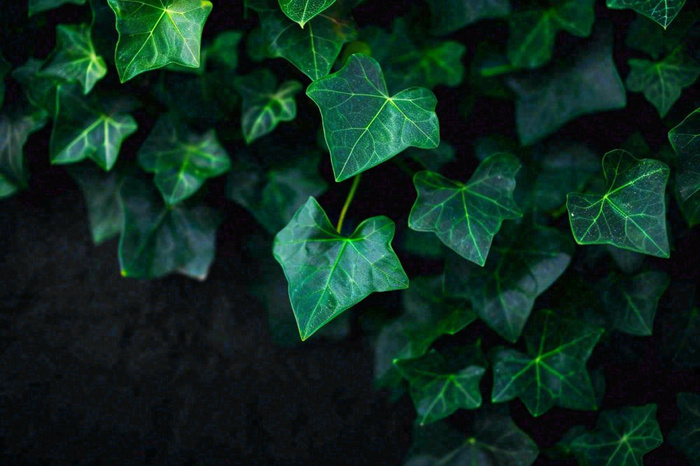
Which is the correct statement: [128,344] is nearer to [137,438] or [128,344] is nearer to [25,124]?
[137,438]

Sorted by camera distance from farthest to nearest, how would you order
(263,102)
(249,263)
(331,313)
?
(249,263) → (263,102) → (331,313)

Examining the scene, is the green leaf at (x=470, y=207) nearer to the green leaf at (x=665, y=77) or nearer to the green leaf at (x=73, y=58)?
the green leaf at (x=665, y=77)

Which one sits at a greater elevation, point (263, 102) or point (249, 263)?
point (263, 102)

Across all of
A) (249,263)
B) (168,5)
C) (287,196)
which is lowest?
(249,263)

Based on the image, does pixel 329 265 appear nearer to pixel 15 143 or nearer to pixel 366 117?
pixel 366 117

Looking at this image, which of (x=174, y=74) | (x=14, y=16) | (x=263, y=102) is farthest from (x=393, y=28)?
(x=14, y=16)

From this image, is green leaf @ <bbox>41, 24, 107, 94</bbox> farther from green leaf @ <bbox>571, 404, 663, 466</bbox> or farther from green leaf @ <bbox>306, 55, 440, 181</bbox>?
green leaf @ <bbox>571, 404, 663, 466</bbox>
